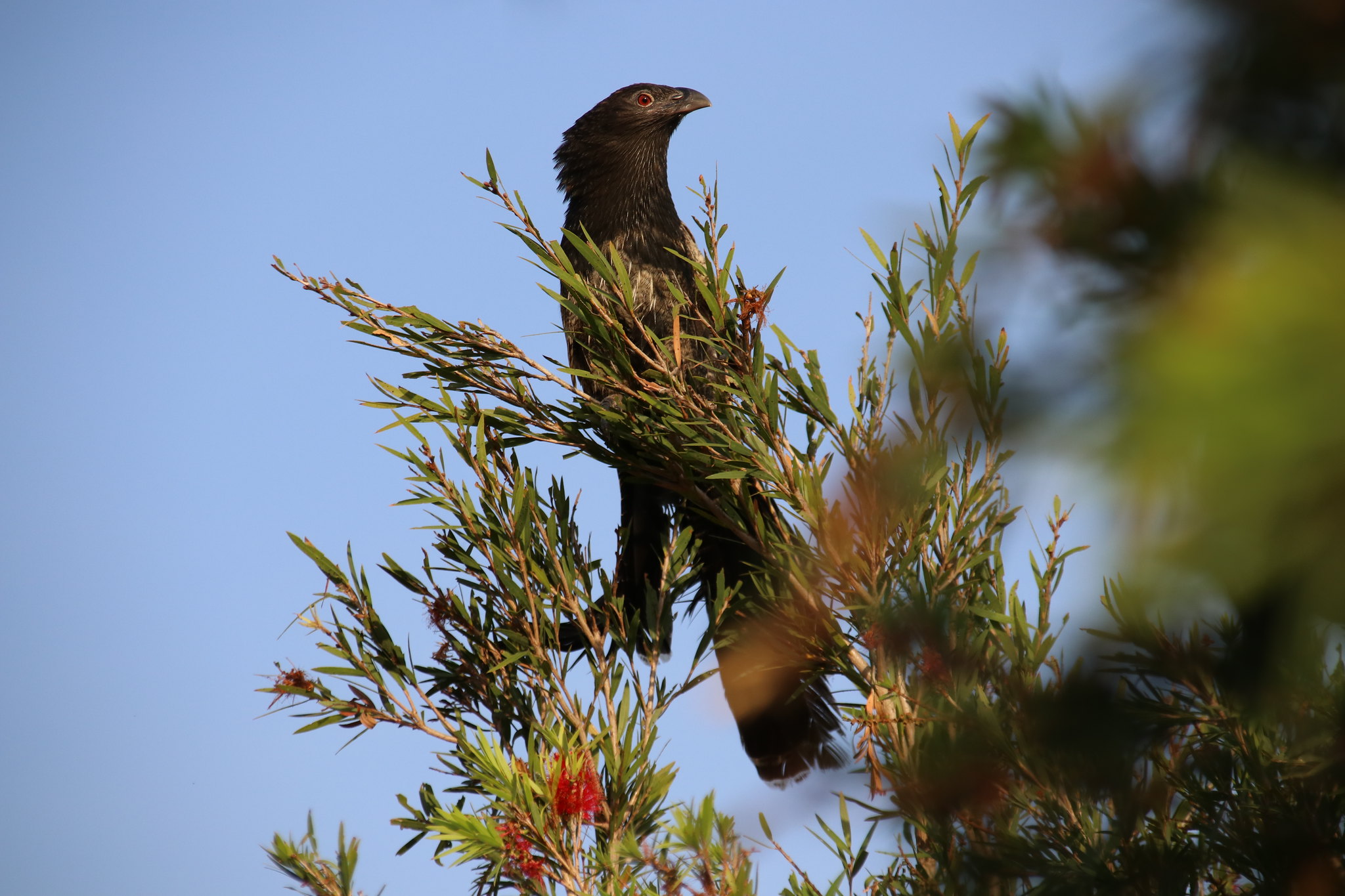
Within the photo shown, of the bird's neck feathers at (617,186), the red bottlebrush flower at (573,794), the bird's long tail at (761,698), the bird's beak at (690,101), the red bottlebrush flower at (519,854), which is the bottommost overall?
the red bottlebrush flower at (519,854)

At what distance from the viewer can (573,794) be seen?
1.79 meters

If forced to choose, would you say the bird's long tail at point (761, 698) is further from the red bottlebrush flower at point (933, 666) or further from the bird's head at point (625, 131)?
the bird's head at point (625, 131)

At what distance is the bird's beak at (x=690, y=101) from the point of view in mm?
5086

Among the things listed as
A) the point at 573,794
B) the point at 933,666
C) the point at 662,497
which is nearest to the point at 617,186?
the point at 662,497

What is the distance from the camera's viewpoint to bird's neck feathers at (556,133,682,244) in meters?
4.69

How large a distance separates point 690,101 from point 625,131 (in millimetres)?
416

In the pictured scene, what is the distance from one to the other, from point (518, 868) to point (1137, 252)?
1660mm

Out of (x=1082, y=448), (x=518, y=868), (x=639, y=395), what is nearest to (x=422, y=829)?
(x=518, y=868)

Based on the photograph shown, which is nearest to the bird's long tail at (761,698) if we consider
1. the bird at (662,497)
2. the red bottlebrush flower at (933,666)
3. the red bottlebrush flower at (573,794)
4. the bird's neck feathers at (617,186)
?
the bird at (662,497)

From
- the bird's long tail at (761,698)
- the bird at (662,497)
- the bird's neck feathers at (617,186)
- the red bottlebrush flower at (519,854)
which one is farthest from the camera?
the bird's neck feathers at (617,186)

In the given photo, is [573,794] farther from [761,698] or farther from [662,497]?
[662,497]

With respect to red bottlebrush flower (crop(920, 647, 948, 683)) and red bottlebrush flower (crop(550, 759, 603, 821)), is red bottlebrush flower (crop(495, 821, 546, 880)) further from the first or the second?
red bottlebrush flower (crop(920, 647, 948, 683))

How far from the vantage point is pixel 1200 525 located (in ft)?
1.22

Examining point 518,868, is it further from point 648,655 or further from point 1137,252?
point 1137,252
